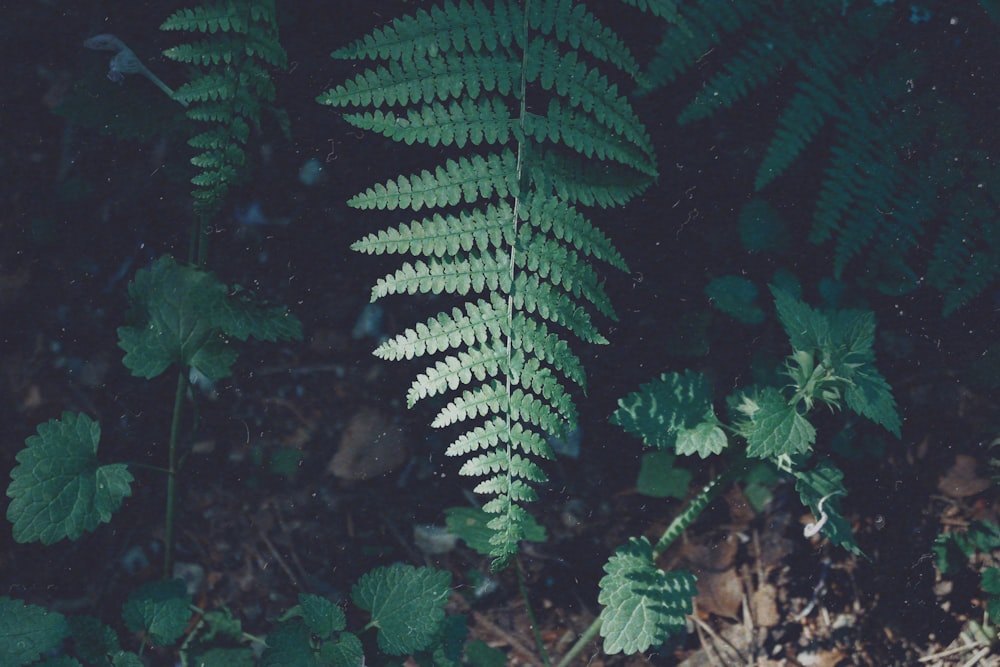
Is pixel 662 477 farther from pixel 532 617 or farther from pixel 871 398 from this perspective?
pixel 871 398

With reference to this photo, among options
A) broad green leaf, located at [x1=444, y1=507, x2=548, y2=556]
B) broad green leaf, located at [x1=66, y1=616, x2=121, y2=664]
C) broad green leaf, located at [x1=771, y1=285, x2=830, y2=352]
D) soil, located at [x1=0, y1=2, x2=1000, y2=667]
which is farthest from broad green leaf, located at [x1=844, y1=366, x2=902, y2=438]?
broad green leaf, located at [x1=66, y1=616, x2=121, y2=664]

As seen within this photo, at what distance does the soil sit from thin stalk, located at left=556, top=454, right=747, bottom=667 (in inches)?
2.1

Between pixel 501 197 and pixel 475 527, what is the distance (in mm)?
1328

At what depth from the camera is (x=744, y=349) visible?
301cm

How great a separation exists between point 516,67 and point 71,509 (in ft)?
6.62

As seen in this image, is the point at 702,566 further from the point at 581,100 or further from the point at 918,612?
the point at 581,100

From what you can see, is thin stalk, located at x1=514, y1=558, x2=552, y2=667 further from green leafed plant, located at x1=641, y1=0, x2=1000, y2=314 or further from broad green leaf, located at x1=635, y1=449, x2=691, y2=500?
green leafed plant, located at x1=641, y1=0, x2=1000, y2=314

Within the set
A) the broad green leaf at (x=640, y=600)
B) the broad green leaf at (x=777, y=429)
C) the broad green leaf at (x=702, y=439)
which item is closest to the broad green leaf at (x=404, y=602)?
the broad green leaf at (x=640, y=600)

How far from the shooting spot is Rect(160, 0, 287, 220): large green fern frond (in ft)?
7.30

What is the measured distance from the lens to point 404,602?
105 inches

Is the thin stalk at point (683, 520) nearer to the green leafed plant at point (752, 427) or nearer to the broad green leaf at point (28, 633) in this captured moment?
the green leafed plant at point (752, 427)

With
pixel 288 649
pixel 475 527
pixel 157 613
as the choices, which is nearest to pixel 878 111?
pixel 475 527

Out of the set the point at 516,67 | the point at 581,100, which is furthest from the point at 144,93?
the point at 581,100

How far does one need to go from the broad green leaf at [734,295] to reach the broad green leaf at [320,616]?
177 centimetres
